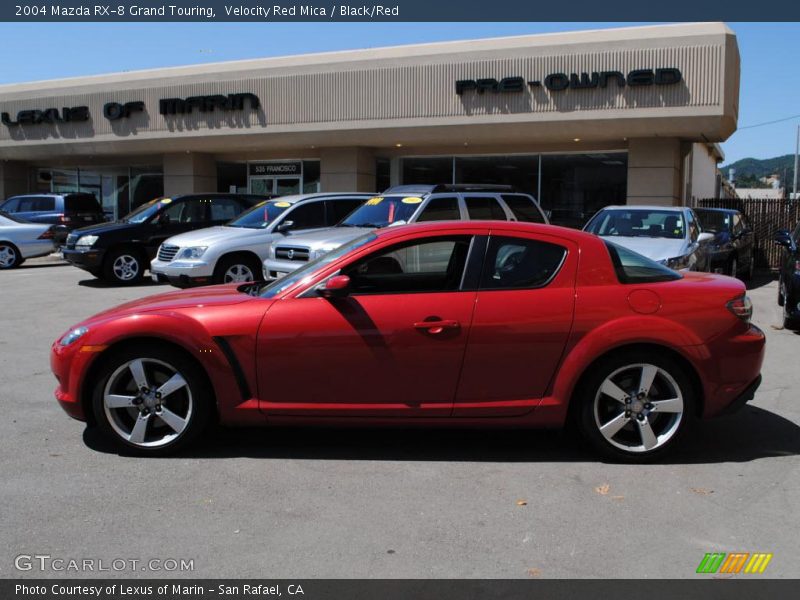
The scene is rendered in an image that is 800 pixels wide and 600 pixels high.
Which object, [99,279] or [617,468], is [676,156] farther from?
[617,468]

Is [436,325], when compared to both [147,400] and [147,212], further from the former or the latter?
[147,212]

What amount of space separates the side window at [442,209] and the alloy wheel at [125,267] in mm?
6643

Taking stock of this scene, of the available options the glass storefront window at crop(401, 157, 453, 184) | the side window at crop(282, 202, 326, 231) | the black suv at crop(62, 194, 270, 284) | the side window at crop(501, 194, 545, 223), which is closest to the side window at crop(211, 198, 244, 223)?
the black suv at crop(62, 194, 270, 284)

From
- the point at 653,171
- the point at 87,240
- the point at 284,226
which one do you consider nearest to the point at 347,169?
the point at 653,171

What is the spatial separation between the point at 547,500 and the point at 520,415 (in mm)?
672

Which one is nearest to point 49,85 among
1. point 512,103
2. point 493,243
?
point 512,103

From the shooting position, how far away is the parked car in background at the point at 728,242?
14406 mm

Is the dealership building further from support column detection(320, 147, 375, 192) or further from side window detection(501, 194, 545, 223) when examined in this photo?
side window detection(501, 194, 545, 223)

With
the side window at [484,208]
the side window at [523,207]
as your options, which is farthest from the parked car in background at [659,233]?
the side window at [484,208]

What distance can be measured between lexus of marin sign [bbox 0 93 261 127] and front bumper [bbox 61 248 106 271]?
386 inches

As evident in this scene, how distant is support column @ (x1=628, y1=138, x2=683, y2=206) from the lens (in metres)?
19.7

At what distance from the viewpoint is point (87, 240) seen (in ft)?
49.0

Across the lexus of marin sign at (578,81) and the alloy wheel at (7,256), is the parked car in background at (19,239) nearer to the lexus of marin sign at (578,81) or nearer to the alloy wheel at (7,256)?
the alloy wheel at (7,256)

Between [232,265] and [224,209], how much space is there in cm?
389
